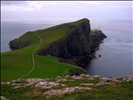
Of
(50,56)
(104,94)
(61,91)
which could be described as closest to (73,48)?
(50,56)

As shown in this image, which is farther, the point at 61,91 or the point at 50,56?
the point at 50,56

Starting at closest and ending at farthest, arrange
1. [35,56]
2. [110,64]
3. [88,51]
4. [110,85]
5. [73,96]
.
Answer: [73,96] → [110,85] → [35,56] → [110,64] → [88,51]

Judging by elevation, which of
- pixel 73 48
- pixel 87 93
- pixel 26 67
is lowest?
pixel 26 67

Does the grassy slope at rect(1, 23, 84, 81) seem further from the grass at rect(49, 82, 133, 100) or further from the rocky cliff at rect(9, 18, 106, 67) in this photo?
the grass at rect(49, 82, 133, 100)

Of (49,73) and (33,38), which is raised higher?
(33,38)

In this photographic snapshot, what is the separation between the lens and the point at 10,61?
3558 inches

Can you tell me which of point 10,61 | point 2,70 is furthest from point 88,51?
point 2,70

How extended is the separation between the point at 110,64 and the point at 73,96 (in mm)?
85717

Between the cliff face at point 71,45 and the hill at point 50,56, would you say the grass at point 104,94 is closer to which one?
the hill at point 50,56

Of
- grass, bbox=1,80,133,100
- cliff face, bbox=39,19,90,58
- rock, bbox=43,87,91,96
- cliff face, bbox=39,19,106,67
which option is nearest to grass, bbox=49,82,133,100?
grass, bbox=1,80,133,100

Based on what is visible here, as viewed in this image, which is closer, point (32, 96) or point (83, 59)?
point (32, 96)

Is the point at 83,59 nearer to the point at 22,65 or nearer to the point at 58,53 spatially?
the point at 58,53

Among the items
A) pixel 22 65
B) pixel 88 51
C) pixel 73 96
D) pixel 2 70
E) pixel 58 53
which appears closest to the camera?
pixel 73 96

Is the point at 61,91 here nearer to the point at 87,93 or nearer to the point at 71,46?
the point at 87,93
